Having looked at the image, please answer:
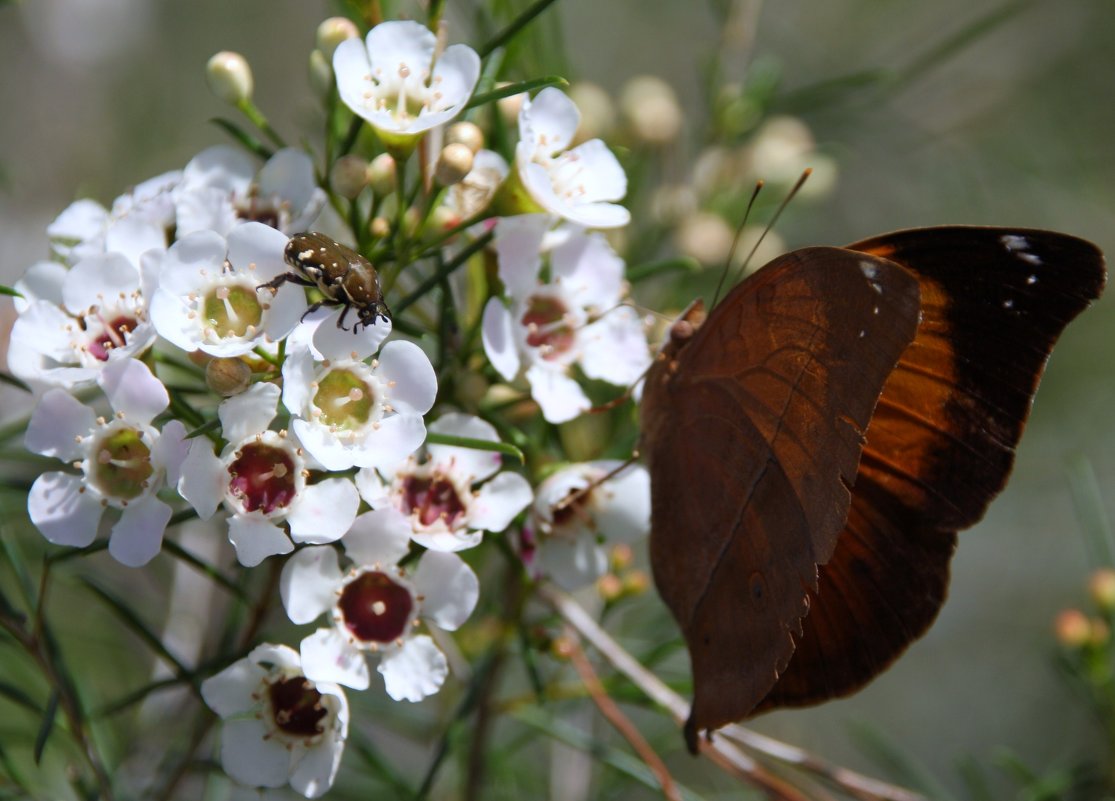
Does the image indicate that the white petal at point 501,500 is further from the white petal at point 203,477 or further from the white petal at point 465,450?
the white petal at point 203,477

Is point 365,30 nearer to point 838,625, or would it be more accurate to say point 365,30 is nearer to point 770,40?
point 838,625

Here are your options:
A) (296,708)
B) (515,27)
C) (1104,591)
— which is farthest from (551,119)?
(1104,591)

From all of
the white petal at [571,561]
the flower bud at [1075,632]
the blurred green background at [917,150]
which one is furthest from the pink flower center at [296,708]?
the blurred green background at [917,150]

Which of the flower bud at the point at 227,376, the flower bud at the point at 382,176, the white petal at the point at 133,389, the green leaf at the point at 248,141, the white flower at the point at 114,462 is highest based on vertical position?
the flower bud at the point at 382,176

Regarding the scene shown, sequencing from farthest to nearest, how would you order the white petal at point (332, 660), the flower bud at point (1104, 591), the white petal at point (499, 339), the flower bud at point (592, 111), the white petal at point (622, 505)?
the flower bud at point (592, 111) → the flower bud at point (1104, 591) → the white petal at point (622, 505) → the white petal at point (499, 339) → the white petal at point (332, 660)

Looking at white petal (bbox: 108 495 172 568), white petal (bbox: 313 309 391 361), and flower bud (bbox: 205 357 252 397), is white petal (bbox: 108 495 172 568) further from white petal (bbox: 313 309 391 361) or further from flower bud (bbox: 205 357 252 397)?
white petal (bbox: 313 309 391 361)

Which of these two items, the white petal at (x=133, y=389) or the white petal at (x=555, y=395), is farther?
the white petal at (x=555, y=395)

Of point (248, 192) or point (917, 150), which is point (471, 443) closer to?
point (248, 192)
